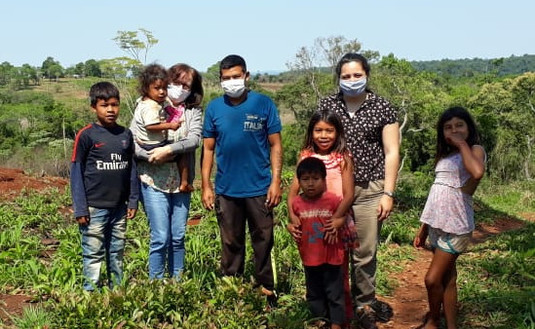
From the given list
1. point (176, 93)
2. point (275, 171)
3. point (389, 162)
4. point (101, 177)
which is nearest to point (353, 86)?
point (389, 162)

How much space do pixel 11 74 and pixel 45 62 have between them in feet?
79.8

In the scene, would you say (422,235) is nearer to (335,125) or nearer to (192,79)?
(335,125)

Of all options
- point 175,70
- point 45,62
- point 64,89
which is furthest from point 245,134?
point 45,62

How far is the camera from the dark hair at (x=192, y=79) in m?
3.85

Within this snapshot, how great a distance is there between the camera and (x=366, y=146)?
3672 millimetres

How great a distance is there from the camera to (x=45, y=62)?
10975cm

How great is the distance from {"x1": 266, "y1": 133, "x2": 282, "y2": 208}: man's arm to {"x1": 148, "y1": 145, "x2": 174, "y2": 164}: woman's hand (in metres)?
0.74

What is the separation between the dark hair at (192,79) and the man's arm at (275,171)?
2.11 feet

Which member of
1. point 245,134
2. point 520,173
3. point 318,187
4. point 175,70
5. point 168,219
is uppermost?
point 175,70

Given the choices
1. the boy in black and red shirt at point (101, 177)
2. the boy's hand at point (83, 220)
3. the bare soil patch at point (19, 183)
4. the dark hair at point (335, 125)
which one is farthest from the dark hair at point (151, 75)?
the bare soil patch at point (19, 183)

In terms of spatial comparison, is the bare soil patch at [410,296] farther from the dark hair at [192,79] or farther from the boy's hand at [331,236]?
the dark hair at [192,79]

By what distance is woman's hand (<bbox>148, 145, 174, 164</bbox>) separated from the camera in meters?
3.72

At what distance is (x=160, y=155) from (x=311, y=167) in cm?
111

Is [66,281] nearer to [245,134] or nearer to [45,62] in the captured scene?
[245,134]
